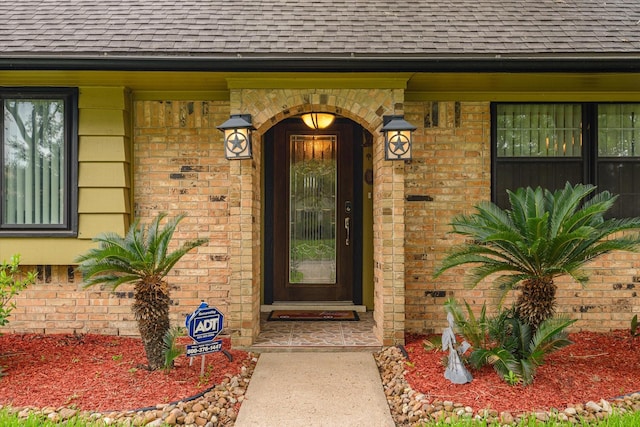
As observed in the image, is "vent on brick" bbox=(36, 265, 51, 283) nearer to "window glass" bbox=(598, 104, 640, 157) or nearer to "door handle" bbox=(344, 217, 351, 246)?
"door handle" bbox=(344, 217, 351, 246)

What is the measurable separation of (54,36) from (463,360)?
501 cm

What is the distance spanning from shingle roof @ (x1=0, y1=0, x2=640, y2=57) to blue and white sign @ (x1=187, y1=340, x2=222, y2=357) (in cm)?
269

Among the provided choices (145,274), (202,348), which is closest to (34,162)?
(145,274)

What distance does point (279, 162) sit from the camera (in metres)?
5.90

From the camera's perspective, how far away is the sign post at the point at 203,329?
356 cm

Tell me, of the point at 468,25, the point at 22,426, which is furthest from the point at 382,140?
the point at 22,426

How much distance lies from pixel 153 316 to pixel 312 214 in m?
2.82

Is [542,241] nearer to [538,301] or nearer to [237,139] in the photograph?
[538,301]

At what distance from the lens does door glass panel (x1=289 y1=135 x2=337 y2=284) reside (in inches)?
233

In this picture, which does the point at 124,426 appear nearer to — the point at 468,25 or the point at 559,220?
the point at 559,220

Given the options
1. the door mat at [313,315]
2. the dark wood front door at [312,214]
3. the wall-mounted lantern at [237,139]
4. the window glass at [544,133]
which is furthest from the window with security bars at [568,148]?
the wall-mounted lantern at [237,139]

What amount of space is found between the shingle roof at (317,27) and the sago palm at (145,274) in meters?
1.88

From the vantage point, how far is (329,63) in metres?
4.13

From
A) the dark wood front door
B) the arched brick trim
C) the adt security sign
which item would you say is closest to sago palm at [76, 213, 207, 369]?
the adt security sign
